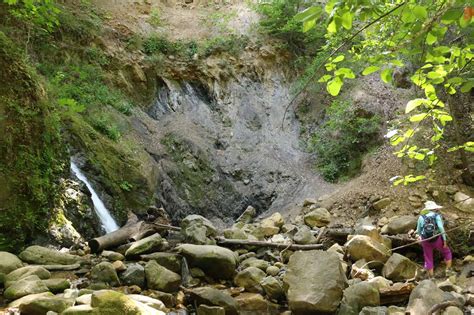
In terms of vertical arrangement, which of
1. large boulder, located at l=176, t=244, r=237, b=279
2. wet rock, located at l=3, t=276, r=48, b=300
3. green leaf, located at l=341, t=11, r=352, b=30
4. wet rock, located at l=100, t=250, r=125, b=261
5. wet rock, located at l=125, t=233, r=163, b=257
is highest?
green leaf, located at l=341, t=11, r=352, b=30

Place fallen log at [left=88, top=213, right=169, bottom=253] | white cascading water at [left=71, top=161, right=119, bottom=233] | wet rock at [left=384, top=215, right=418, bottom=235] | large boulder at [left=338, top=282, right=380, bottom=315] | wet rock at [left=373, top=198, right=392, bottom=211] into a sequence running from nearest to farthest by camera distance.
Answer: large boulder at [left=338, top=282, right=380, bottom=315] → fallen log at [left=88, top=213, right=169, bottom=253] → wet rock at [left=384, top=215, right=418, bottom=235] → white cascading water at [left=71, top=161, right=119, bottom=233] → wet rock at [left=373, top=198, right=392, bottom=211]

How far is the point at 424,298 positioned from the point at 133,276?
13.8 feet

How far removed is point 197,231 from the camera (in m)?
7.85

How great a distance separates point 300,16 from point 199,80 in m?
14.9

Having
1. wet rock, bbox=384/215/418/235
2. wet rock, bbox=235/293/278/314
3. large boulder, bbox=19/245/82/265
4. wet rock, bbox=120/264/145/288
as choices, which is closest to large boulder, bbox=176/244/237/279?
wet rock, bbox=235/293/278/314

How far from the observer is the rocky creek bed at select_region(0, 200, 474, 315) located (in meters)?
4.55

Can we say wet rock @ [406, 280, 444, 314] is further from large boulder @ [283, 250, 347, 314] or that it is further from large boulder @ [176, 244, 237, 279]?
large boulder @ [176, 244, 237, 279]

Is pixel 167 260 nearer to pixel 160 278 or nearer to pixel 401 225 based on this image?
pixel 160 278

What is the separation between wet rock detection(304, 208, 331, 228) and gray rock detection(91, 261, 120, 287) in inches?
236

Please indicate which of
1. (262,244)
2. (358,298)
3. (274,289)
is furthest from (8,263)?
(358,298)

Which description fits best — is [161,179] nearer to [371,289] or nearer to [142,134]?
[142,134]

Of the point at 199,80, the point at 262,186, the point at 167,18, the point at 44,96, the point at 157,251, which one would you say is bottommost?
the point at 262,186

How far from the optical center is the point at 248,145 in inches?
583

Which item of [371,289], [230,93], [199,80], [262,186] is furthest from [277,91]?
[371,289]
